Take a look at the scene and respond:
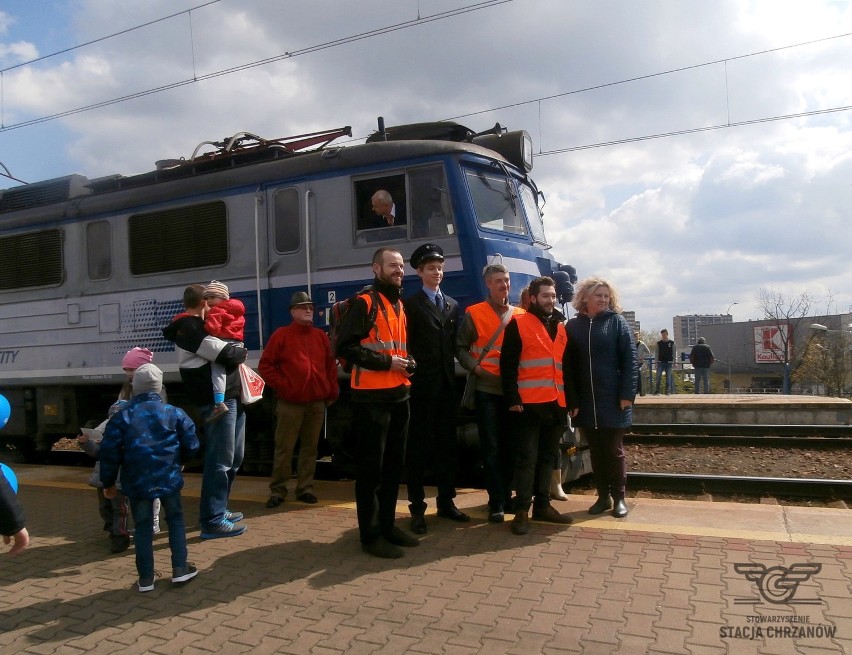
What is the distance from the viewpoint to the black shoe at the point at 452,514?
541 centimetres

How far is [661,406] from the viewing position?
13.0 metres

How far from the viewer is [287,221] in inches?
300

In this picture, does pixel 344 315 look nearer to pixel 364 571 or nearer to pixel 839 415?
pixel 364 571

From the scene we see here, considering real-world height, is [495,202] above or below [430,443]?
above

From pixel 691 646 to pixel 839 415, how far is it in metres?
10.5

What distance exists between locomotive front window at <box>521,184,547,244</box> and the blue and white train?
0.04 meters

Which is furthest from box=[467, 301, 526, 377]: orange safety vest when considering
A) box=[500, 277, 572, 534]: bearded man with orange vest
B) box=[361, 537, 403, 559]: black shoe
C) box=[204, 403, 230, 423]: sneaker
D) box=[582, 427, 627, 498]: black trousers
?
box=[204, 403, 230, 423]: sneaker

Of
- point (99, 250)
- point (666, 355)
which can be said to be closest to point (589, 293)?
point (99, 250)

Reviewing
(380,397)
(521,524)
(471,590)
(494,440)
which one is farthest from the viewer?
(494,440)

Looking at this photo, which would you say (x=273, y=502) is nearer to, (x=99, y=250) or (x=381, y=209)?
(x=381, y=209)

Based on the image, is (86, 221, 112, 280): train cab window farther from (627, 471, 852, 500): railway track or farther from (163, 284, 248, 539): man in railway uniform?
(627, 471, 852, 500): railway track

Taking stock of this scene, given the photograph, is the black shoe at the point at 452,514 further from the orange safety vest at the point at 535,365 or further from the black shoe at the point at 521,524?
the orange safety vest at the point at 535,365

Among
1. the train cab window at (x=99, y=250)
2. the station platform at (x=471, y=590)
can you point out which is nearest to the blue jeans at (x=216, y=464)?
the station platform at (x=471, y=590)

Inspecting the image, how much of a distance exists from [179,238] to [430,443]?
4.54m
